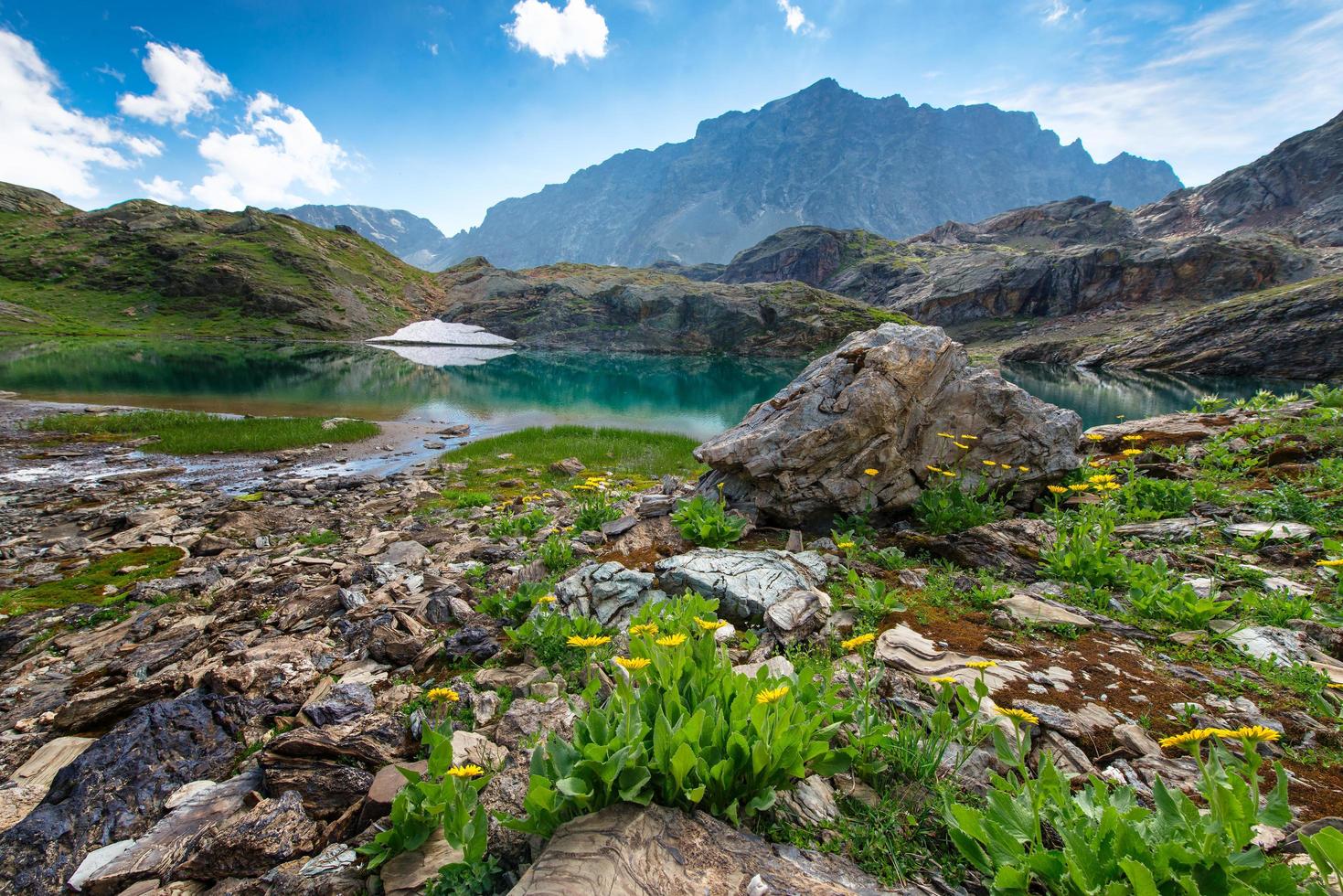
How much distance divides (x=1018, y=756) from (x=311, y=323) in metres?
133

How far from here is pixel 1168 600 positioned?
225 inches

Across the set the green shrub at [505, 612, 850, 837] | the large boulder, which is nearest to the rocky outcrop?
the large boulder

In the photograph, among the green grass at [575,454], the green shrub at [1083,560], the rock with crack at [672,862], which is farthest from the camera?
the green grass at [575,454]

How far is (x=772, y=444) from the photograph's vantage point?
10266mm

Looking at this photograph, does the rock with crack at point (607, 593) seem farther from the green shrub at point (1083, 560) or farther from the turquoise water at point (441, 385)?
the turquoise water at point (441, 385)

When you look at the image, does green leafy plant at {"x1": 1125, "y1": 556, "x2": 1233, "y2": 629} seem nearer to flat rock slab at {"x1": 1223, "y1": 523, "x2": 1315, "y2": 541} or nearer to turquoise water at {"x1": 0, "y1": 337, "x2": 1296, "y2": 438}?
flat rock slab at {"x1": 1223, "y1": 523, "x2": 1315, "y2": 541}

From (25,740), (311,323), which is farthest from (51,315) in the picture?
(25,740)

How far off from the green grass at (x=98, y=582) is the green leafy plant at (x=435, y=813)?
28.9 ft

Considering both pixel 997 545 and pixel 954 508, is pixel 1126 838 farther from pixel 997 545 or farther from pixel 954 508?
pixel 954 508

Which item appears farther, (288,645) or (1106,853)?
(288,645)

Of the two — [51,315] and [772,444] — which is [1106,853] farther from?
[51,315]

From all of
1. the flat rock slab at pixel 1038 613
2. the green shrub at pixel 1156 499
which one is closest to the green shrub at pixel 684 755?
the flat rock slab at pixel 1038 613

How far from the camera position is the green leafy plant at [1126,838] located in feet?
7.62

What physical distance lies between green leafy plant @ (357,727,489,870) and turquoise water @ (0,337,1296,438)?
31.8 meters
